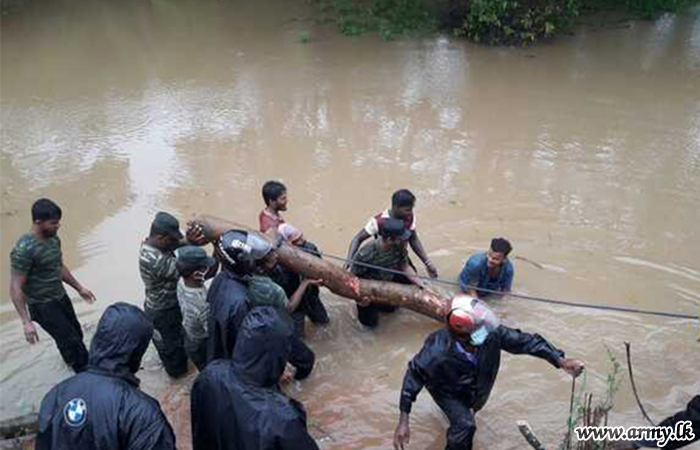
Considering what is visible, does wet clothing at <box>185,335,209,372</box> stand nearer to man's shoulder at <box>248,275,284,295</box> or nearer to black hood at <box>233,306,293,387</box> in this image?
man's shoulder at <box>248,275,284,295</box>

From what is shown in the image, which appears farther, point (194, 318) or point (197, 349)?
point (197, 349)

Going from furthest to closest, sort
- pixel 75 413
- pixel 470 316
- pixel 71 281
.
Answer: pixel 71 281 → pixel 470 316 → pixel 75 413

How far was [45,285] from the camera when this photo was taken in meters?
4.97

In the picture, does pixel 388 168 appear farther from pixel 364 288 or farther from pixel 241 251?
pixel 241 251

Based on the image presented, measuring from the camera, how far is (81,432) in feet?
9.52

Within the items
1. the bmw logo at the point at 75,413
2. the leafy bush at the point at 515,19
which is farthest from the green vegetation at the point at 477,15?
the bmw logo at the point at 75,413

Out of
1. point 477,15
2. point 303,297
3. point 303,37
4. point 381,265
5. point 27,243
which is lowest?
point 303,297

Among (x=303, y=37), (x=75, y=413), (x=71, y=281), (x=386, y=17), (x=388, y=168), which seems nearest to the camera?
(x=75, y=413)

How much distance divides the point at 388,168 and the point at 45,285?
491 centimetres

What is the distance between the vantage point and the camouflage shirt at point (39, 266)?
15.6ft

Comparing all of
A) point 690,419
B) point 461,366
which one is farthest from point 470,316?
point 690,419

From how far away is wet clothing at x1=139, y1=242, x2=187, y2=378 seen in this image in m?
4.78

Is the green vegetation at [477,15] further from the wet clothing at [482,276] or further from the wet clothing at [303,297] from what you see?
the wet clothing at [303,297]

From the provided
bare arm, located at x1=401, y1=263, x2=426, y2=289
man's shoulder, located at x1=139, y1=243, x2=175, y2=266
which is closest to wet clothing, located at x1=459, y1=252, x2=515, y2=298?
bare arm, located at x1=401, y1=263, x2=426, y2=289
